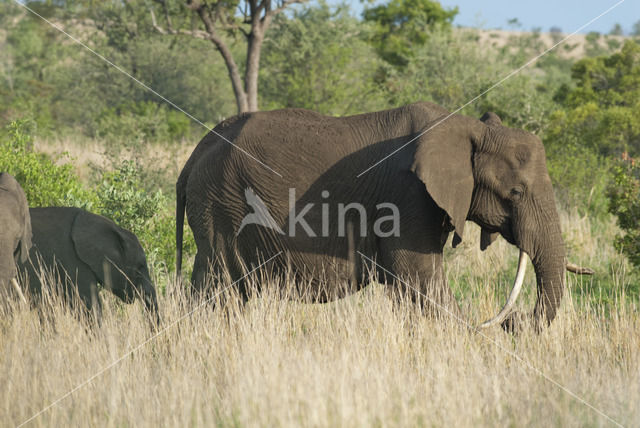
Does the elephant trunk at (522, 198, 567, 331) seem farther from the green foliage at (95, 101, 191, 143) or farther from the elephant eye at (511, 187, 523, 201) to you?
the green foliage at (95, 101, 191, 143)

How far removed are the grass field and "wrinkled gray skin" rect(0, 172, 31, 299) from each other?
0.33 m

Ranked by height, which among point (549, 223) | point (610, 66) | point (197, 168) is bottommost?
point (549, 223)

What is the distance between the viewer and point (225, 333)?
17.7 feet

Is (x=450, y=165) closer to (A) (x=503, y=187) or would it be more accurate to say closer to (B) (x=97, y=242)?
(A) (x=503, y=187)

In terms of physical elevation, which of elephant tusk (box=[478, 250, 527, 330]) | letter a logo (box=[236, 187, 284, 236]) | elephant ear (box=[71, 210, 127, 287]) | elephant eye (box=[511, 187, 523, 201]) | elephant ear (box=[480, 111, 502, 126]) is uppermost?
elephant ear (box=[480, 111, 502, 126])

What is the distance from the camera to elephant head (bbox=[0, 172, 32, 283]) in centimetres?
518

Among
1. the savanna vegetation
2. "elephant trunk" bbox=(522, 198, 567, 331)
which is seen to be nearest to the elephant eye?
"elephant trunk" bbox=(522, 198, 567, 331)

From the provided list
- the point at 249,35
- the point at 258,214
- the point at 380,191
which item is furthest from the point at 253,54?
the point at 380,191

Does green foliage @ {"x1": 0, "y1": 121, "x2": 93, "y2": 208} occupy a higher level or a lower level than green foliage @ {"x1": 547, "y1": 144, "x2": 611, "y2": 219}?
higher

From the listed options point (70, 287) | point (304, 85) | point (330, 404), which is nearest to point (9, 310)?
point (70, 287)

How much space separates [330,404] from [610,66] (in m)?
16.4

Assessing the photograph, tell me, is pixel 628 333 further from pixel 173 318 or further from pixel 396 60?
pixel 396 60

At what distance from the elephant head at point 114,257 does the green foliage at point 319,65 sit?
484 inches

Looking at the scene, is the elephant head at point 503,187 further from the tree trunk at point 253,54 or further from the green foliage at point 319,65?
the green foliage at point 319,65
